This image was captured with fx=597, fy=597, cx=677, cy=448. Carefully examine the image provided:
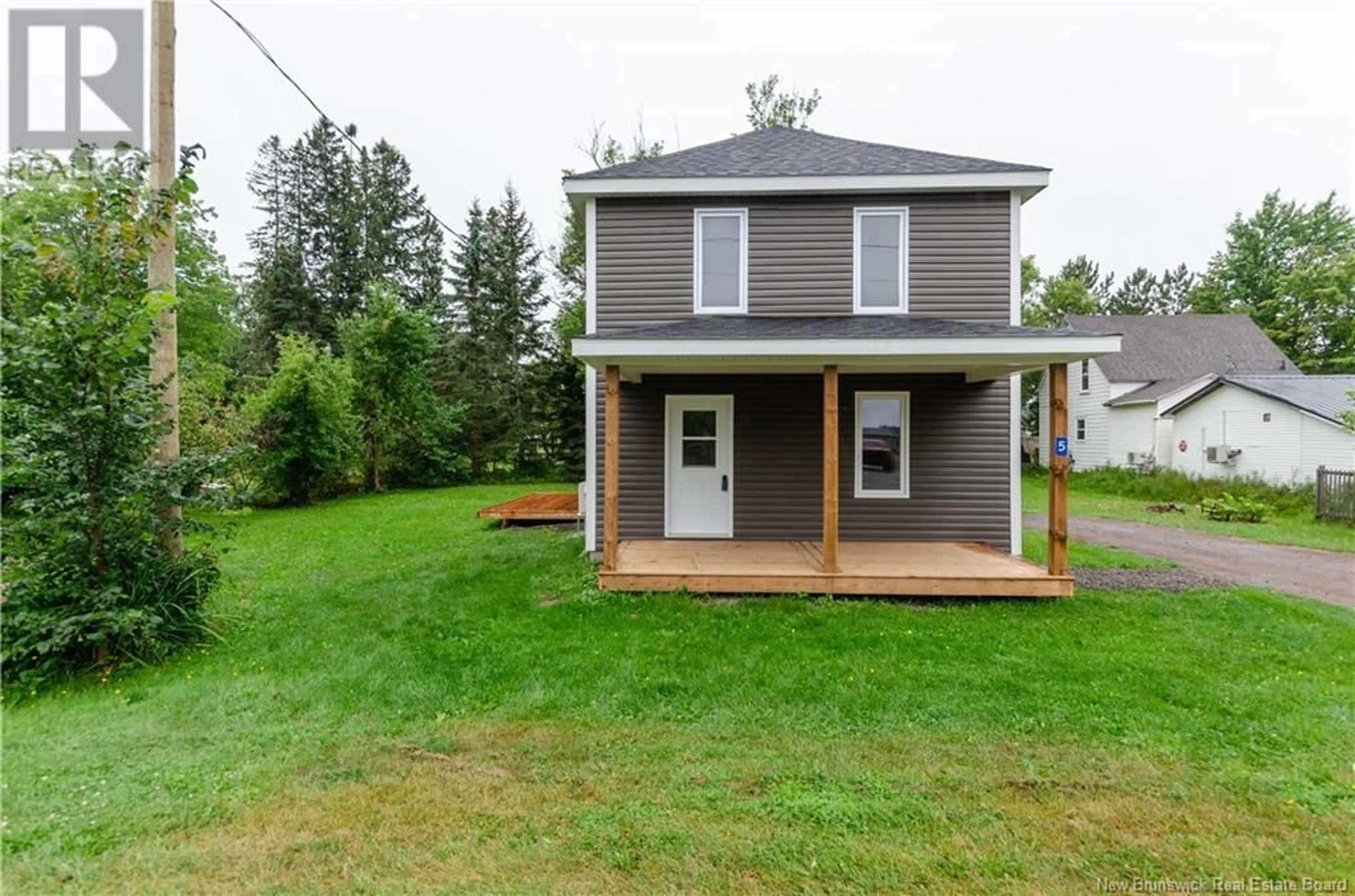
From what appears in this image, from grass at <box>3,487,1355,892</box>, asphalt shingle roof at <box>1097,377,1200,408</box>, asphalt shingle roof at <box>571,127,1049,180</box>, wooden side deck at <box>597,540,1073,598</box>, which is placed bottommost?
grass at <box>3,487,1355,892</box>

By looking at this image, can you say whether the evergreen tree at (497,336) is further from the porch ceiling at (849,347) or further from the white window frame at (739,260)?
the porch ceiling at (849,347)

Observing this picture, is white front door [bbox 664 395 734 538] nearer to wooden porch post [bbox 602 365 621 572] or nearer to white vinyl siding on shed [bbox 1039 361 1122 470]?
wooden porch post [bbox 602 365 621 572]

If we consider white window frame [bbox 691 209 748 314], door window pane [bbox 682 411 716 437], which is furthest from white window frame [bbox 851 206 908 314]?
door window pane [bbox 682 411 716 437]

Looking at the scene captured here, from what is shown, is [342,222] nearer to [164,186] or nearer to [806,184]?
[164,186]

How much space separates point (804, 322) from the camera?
745 cm

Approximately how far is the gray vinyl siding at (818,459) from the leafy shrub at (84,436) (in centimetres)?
459

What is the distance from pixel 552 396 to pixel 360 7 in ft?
41.8

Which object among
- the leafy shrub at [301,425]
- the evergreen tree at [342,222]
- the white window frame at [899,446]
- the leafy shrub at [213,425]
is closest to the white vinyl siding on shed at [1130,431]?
the white window frame at [899,446]

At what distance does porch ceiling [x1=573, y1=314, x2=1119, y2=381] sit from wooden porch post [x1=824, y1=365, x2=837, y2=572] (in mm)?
238

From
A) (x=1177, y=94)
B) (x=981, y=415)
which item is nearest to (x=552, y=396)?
(x=981, y=415)

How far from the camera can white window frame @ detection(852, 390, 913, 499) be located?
8.01 meters

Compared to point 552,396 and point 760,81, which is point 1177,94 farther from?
point 552,396

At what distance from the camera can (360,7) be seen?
327 inches

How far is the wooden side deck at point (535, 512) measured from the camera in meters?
10.8
